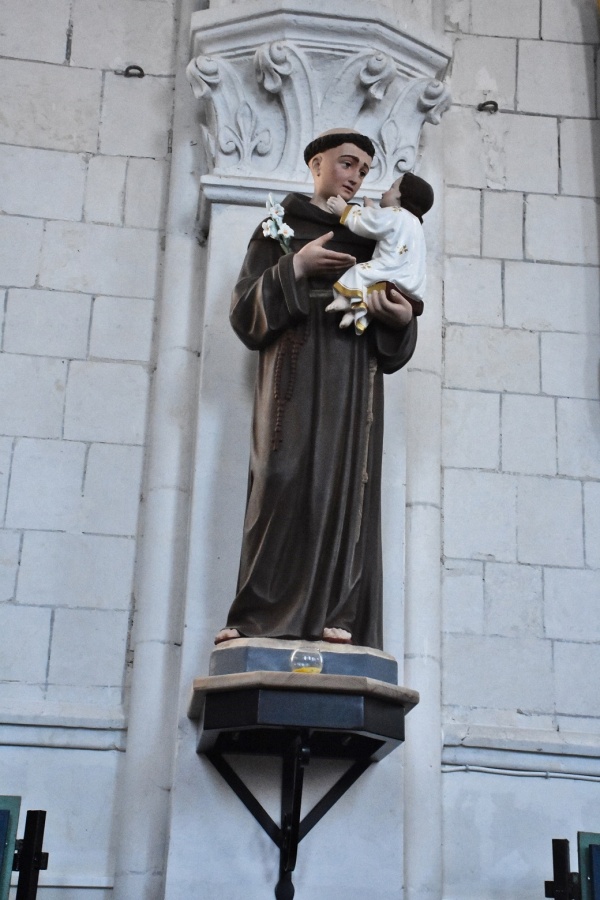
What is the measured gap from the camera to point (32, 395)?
4207 millimetres

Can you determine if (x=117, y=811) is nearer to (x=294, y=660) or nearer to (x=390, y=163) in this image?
(x=294, y=660)

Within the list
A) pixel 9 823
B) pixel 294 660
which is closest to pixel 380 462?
pixel 294 660

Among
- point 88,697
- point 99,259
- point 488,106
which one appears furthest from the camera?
point 488,106

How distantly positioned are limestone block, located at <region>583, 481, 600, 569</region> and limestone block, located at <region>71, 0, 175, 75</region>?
1928 millimetres

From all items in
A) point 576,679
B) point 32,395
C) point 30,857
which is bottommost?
point 30,857

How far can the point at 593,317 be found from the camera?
449cm

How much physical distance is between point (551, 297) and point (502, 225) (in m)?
0.29

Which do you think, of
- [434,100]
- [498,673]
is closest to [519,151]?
[434,100]

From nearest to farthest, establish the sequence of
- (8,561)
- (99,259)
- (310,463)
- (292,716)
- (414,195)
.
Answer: (292,716)
(310,463)
(414,195)
(8,561)
(99,259)

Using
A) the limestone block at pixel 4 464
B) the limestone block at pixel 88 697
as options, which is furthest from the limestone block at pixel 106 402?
the limestone block at pixel 88 697

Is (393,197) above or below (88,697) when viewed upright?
above

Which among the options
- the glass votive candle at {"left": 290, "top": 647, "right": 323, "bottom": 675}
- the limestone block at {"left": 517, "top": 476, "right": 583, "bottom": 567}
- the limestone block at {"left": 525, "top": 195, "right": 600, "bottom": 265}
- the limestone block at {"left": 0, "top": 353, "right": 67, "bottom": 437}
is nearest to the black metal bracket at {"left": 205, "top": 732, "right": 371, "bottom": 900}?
the glass votive candle at {"left": 290, "top": 647, "right": 323, "bottom": 675}

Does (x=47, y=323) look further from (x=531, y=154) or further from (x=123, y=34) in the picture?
(x=531, y=154)

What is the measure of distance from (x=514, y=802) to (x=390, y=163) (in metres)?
1.92
